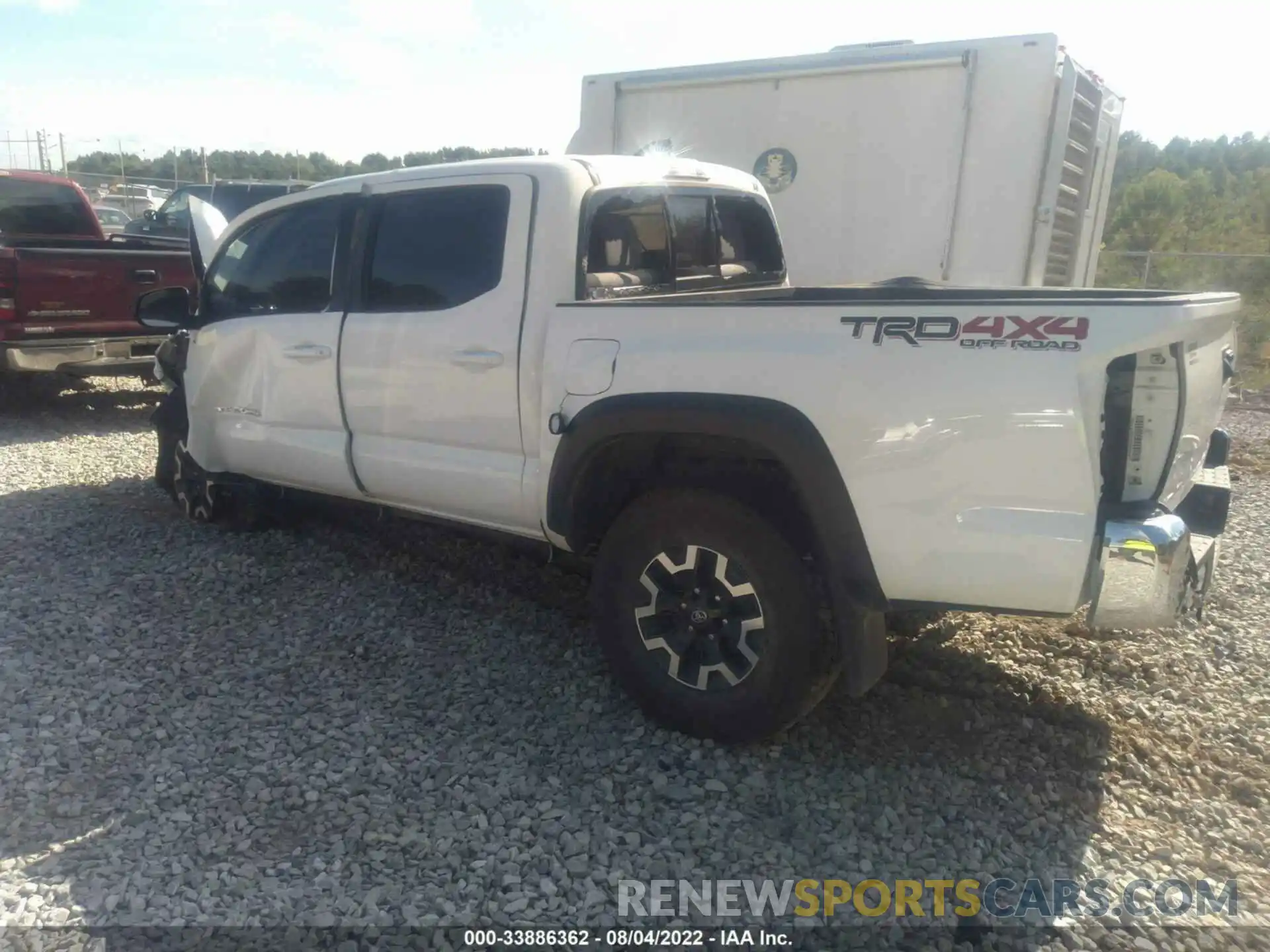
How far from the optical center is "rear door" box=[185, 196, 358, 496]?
4430 mm

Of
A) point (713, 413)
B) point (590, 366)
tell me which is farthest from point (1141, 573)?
point (590, 366)

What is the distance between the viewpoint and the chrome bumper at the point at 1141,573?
8.39 feet

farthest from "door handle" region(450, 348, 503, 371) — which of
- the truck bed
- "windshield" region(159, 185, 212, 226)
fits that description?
"windshield" region(159, 185, 212, 226)

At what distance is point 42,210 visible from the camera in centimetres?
930

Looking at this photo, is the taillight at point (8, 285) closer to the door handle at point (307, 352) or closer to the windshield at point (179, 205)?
the door handle at point (307, 352)

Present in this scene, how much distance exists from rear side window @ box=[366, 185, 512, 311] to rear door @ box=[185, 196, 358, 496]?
27 cm

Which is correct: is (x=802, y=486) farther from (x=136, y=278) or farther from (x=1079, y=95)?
(x=136, y=278)

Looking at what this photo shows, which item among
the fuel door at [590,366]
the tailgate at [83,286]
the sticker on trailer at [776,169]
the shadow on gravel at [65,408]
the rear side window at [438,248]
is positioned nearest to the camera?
the fuel door at [590,366]

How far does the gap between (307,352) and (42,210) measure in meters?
6.70

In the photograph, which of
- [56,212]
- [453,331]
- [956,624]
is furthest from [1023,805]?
[56,212]

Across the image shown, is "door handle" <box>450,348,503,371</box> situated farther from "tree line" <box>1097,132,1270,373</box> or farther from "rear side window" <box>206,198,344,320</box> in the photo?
"tree line" <box>1097,132,1270,373</box>

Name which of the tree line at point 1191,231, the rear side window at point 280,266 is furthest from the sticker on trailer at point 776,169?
the rear side window at point 280,266

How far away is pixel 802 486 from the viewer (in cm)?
294

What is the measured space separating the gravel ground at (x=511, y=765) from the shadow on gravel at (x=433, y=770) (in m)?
0.01
